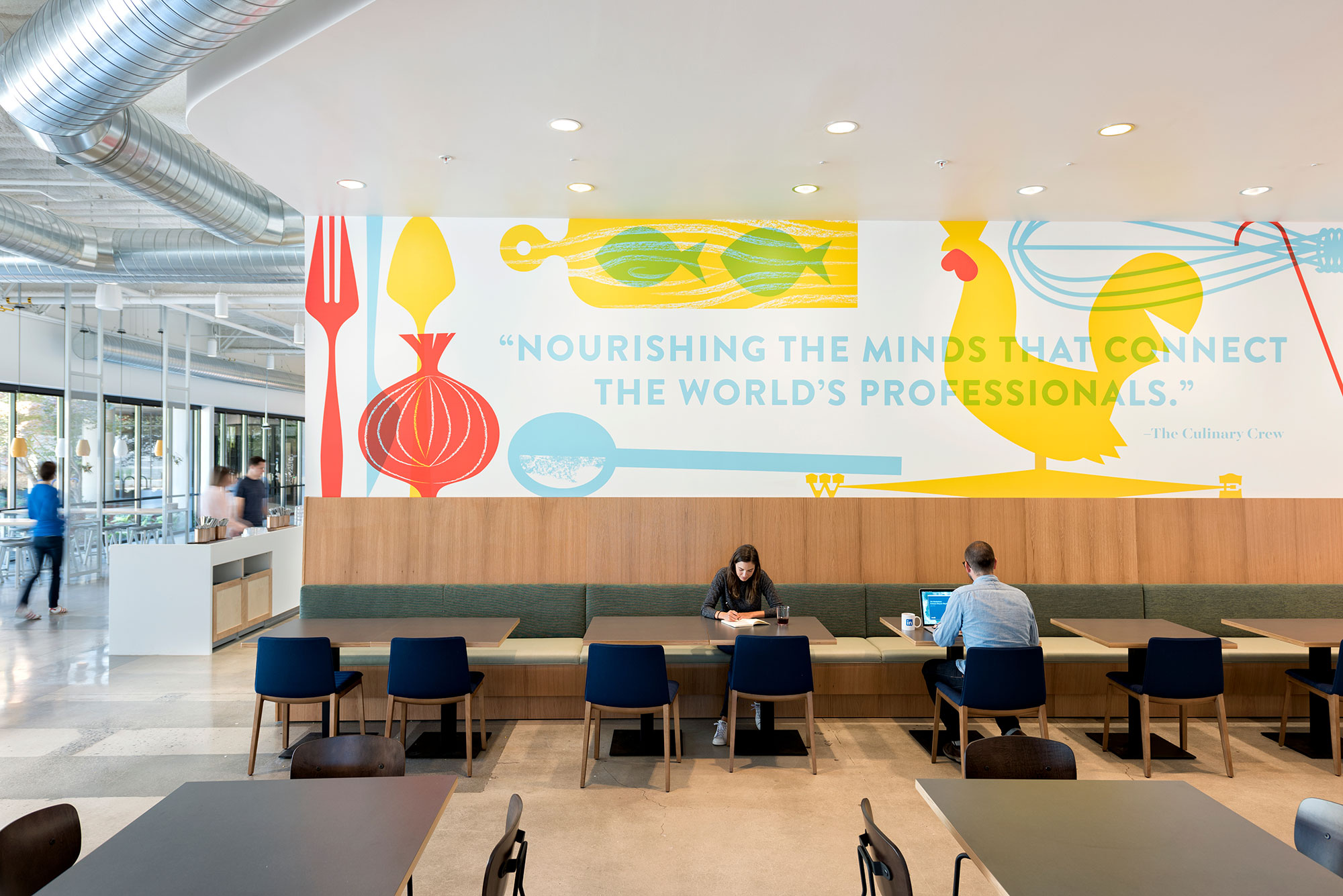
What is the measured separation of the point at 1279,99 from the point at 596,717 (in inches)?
193

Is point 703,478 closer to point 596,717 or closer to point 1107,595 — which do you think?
point 596,717

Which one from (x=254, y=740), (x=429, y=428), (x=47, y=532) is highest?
(x=429, y=428)

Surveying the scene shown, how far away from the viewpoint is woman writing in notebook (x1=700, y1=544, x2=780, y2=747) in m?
5.05

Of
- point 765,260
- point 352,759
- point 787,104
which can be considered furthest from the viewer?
point 765,260

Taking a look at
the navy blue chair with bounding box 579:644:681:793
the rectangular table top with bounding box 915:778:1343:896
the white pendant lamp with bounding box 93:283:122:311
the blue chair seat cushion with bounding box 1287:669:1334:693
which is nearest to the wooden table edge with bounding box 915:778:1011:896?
the rectangular table top with bounding box 915:778:1343:896

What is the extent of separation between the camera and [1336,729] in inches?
175

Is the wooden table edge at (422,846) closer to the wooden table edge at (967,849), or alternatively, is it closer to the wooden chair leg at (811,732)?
the wooden table edge at (967,849)

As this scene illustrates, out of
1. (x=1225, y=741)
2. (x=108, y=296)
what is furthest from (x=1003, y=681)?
(x=108, y=296)

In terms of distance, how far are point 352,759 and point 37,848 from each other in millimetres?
857

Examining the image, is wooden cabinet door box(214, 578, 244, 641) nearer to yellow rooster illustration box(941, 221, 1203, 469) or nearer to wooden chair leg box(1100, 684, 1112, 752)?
yellow rooster illustration box(941, 221, 1203, 469)

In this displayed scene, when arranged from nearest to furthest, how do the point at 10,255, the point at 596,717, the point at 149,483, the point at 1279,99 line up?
the point at 1279,99 → the point at 596,717 → the point at 10,255 → the point at 149,483

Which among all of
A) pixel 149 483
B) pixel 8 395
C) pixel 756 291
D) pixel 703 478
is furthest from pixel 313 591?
pixel 149 483

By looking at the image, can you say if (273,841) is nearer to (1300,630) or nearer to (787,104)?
(787,104)

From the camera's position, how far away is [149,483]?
44.1 feet
